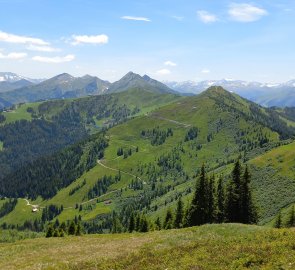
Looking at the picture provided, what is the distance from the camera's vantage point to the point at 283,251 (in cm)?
3167

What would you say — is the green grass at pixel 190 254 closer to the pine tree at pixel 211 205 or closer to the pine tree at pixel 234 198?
the pine tree at pixel 234 198

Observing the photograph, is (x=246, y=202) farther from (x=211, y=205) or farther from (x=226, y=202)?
(x=211, y=205)

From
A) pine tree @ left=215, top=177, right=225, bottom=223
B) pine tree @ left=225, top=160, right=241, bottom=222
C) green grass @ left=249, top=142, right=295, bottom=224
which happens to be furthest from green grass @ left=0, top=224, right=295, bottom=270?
green grass @ left=249, top=142, right=295, bottom=224

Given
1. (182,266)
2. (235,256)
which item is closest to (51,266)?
(182,266)

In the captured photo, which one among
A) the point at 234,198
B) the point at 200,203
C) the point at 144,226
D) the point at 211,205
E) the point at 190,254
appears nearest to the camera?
the point at 190,254

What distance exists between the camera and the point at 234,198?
86.7 metres

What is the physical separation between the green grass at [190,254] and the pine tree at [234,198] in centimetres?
3212

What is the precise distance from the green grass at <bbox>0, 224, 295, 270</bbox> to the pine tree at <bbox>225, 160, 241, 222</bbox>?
105ft

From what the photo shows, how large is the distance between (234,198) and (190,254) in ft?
170

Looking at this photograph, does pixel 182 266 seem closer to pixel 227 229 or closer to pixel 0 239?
pixel 227 229

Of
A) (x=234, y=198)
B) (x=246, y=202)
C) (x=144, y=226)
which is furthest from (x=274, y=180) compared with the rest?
(x=234, y=198)

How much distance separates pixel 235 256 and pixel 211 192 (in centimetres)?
5711

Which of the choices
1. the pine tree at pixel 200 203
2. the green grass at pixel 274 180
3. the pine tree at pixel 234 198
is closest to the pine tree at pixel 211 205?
the pine tree at pixel 200 203

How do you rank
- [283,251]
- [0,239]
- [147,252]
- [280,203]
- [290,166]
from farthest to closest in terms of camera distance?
[0,239] → [290,166] → [280,203] → [147,252] → [283,251]
